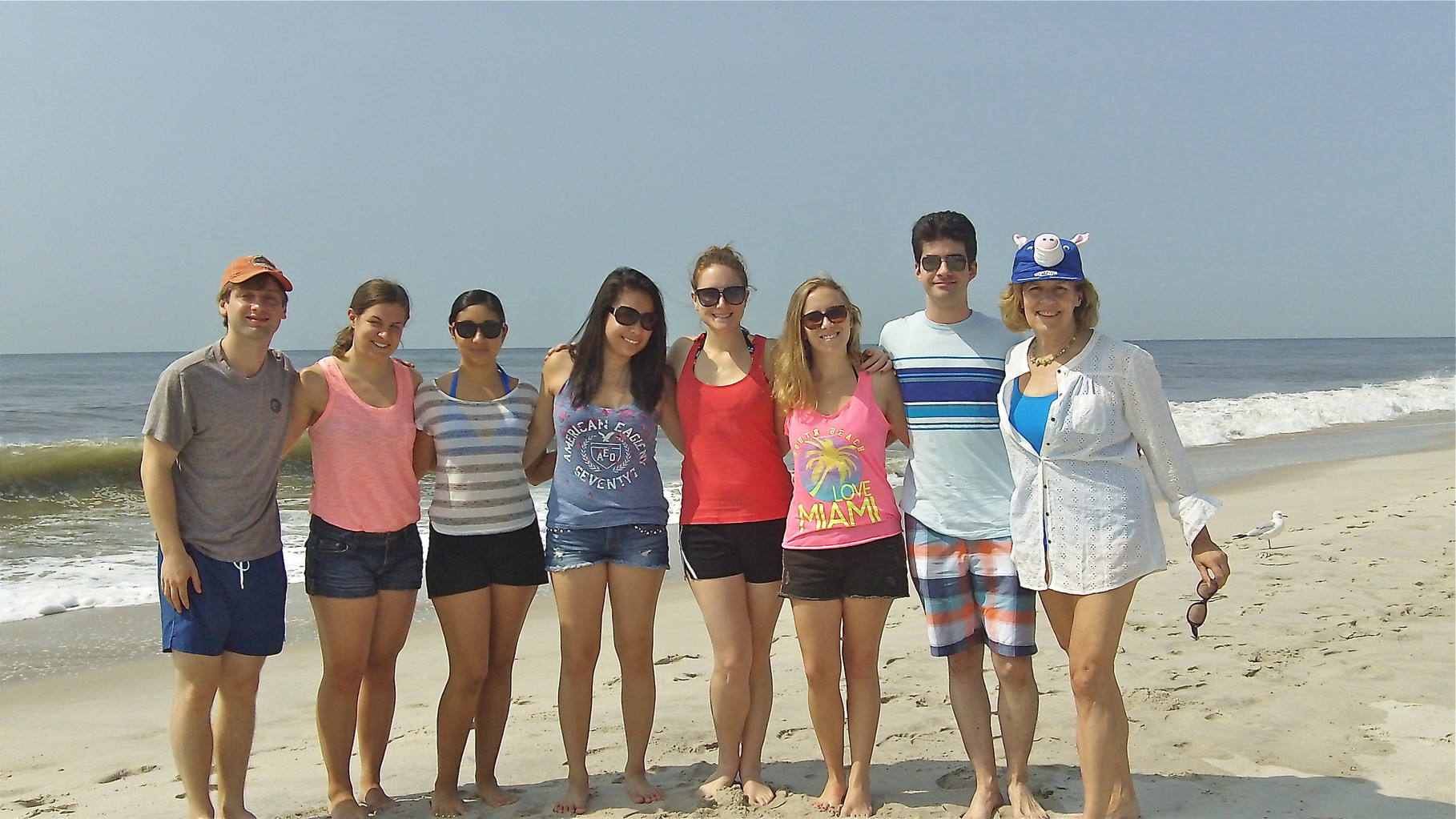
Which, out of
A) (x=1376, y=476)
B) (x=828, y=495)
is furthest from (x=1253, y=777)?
(x=1376, y=476)

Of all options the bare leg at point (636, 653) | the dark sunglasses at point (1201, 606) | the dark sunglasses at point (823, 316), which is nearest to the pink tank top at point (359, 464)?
the bare leg at point (636, 653)

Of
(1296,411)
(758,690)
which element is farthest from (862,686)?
(1296,411)

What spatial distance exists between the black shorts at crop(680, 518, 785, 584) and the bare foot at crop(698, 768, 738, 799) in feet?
2.57

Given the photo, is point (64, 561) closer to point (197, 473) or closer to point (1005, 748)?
point (197, 473)

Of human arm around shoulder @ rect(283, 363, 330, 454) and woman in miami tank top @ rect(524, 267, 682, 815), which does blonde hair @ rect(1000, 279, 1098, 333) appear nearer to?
woman in miami tank top @ rect(524, 267, 682, 815)

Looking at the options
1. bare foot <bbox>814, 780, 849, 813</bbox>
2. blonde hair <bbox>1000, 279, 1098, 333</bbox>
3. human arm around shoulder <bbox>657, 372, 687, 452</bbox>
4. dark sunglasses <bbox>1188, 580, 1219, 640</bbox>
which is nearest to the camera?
dark sunglasses <bbox>1188, 580, 1219, 640</bbox>

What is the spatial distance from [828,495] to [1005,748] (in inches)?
45.0

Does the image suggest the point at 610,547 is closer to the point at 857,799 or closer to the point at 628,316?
the point at 628,316

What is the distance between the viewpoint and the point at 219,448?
341cm

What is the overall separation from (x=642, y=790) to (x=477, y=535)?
1172 mm

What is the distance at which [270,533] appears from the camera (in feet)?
11.6

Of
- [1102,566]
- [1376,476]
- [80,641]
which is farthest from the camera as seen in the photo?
[1376,476]

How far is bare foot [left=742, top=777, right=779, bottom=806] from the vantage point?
382 centimetres

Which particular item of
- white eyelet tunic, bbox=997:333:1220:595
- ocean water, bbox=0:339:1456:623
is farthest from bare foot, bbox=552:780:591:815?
ocean water, bbox=0:339:1456:623
